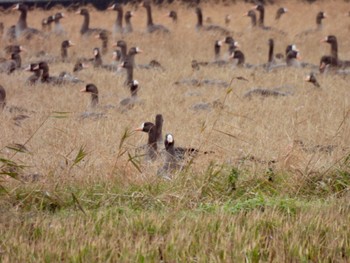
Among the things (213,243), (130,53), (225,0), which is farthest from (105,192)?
(225,0)

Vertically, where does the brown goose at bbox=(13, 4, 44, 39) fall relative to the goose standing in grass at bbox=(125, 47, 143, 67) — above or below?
below

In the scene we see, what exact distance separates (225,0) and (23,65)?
43.6 feet

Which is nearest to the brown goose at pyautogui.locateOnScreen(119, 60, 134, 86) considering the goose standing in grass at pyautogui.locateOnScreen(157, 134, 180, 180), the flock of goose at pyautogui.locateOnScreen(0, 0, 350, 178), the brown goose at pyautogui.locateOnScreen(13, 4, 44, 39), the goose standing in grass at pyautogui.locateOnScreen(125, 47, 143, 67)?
the flock of goose at pyautogui.locateOnScreen(0, 0, 350, 178)

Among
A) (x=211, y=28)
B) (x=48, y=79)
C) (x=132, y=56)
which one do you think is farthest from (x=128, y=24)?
(x=48, y=79)

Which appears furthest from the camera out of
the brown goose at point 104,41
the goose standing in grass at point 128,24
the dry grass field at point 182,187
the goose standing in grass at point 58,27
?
the goose standing in grass at point 128,24

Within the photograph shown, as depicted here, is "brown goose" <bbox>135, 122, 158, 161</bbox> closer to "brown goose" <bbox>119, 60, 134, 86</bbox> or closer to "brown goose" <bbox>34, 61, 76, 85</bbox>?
"brown goose" <bbox>119, 60, 134, 86</bbox>

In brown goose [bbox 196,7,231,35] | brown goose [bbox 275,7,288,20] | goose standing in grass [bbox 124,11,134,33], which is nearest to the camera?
brown goose [bbox 196,7,231,35]

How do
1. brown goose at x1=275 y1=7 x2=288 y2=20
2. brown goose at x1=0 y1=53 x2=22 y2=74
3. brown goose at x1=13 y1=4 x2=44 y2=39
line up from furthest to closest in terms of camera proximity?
brown goose at x1=275 y1=7 x2=288 y2=20, brown goose at x1=13 y1=4 x2=44 y2=39, brown goose at x1=0 y1=53 x2=22 y2=74

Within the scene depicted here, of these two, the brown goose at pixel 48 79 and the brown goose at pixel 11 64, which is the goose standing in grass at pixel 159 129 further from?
the brown goose at pixel 11 64

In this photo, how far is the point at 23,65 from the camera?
1861cm

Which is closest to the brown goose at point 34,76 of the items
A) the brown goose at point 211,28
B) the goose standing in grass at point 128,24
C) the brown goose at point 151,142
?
the brown goose at point 151,142

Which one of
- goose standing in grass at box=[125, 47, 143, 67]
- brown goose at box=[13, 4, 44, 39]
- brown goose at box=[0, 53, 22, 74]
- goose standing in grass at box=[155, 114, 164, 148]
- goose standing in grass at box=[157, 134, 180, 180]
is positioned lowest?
brown goose at box=[13, 4, 44, 39]

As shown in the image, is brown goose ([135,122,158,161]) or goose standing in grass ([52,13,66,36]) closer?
brown goose ([135,122,158,161])

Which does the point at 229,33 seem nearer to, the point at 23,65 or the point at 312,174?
the point at 23,65
